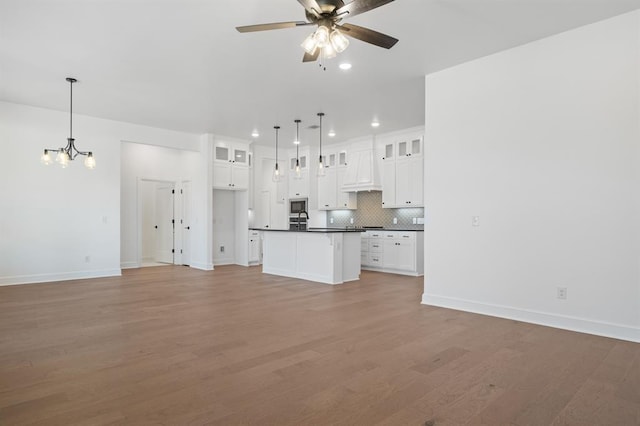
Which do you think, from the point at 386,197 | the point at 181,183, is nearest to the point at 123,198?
the point at 181,183

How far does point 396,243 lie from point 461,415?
5.79 metres

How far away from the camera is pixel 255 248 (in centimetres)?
941

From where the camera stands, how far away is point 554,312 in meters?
3.89

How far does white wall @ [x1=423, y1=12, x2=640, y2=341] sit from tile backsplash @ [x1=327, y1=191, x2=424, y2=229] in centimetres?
346

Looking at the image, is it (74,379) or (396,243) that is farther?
(396,243)

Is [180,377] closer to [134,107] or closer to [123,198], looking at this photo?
[134,107]

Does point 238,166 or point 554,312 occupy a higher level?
point 238,166

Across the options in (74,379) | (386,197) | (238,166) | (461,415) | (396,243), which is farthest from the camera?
(238,166)

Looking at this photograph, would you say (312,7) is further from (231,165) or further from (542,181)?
(231,165)

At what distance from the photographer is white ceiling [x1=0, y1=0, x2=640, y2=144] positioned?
3447 millimetres

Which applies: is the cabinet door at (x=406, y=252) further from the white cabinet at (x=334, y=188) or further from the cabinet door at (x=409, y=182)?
the white cabinet at (x=334, y=188)

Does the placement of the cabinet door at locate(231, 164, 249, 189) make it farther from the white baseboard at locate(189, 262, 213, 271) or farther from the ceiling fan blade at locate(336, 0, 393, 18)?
the ceiling fan blade at locate(336, 0, 393, 18)

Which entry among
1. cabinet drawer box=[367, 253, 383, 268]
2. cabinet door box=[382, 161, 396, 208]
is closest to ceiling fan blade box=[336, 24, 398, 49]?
cabinet door box=[382, 161, 396, 208]

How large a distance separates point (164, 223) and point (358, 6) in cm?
882
